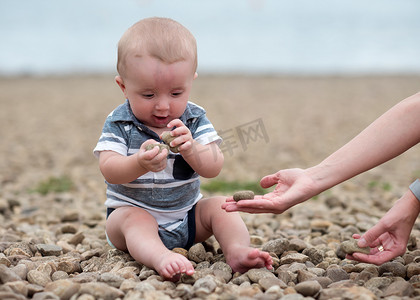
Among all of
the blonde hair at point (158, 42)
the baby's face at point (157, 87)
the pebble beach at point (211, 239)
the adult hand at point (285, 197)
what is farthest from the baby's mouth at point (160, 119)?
the adult hand at point (285, 197)

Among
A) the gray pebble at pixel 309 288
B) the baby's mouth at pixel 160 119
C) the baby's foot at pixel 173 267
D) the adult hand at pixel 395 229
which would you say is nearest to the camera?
the gray pebble at pixel 309 288

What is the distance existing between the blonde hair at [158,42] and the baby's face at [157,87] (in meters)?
0.03

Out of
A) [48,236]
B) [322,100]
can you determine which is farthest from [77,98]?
[48,236]

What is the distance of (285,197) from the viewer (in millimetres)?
2385

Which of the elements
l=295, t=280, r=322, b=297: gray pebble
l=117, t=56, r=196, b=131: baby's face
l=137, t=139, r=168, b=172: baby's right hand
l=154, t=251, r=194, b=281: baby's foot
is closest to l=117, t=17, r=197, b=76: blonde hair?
l=117, t=56, r=196, b=131: baby's face

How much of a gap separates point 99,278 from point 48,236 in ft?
3.89

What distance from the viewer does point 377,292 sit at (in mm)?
2260

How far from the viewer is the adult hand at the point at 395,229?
2.49 meters

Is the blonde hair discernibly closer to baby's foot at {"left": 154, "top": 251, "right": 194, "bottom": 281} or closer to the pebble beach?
the pebble beach

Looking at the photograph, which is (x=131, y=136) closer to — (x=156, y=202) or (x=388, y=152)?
(x=156, y=202)

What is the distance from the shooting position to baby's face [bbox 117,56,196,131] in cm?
255

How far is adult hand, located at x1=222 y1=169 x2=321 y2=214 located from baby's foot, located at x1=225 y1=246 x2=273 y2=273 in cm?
23

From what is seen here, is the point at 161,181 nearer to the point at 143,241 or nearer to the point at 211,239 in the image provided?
the point at 143,241

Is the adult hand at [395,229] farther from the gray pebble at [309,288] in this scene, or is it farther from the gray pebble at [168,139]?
the gray pebble at [168,139]
